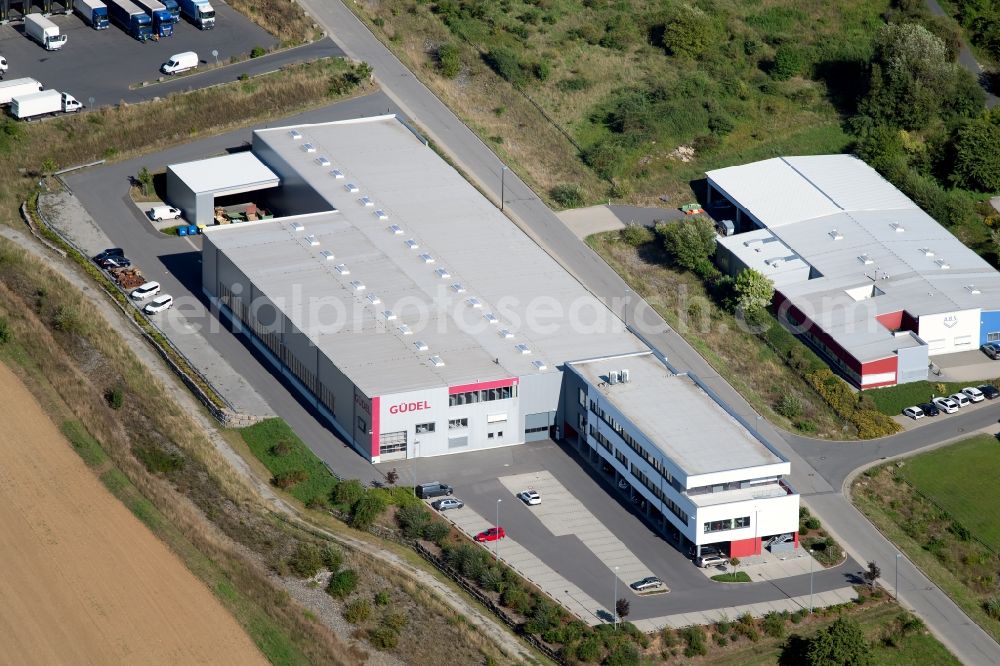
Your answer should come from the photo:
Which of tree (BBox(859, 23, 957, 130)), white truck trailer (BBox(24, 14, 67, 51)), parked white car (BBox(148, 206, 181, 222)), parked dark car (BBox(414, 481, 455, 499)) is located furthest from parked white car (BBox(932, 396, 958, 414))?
white truck trailer (BBox(24, 14, 67, 51))

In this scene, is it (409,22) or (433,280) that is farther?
(409,22)

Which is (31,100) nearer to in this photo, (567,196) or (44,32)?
(44,32)

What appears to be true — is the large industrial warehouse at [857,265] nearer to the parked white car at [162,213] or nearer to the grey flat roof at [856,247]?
the grey flat roof at [856,247]

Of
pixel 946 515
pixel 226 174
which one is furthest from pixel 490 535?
pixel 226 174

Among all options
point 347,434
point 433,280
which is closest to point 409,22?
point 433,280

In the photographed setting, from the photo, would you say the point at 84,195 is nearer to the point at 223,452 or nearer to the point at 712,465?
the point at 223,452
